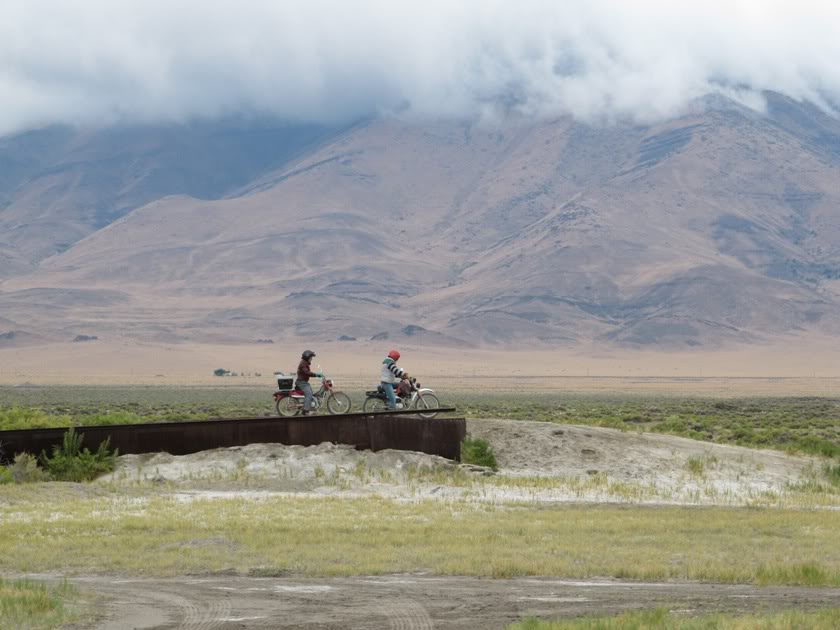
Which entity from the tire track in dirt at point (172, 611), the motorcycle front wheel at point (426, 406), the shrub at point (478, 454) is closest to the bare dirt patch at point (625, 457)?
the shrub at point (478, 454)

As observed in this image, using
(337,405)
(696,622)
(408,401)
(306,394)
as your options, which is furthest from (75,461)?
(696,622)

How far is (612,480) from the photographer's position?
89.0 ft

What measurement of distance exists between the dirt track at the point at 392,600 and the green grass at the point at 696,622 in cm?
58

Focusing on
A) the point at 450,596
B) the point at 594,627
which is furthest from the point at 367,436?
the point at 594,627

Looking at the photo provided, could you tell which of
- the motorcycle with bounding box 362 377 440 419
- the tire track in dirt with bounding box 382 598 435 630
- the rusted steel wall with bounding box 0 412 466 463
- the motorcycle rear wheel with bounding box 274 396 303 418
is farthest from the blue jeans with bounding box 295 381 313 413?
the tire track in dirt with bounding box 382 598 435 630

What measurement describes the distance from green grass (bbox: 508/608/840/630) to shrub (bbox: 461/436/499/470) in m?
15.9

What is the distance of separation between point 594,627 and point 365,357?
17789cm

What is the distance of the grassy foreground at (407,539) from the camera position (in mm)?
15742

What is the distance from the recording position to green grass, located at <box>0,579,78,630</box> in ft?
39.6

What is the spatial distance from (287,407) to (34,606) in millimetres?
18354

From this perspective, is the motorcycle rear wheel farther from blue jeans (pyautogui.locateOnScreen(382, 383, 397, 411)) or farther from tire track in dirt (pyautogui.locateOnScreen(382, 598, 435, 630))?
tire track in dirt (pyautogui.locateOnScreen(382, 598, 435, 630))

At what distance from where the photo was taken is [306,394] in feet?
100

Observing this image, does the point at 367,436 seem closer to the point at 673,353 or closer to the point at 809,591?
the point at 809,591

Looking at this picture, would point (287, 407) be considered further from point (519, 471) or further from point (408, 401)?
point (519, 471)
